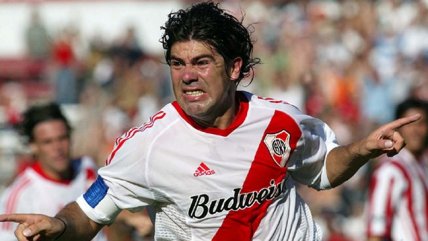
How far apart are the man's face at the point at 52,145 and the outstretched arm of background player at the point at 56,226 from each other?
2631 mm

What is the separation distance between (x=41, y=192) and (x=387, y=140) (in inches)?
136

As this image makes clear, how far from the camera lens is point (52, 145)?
8.65 metres

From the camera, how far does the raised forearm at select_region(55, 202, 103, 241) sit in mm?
5730

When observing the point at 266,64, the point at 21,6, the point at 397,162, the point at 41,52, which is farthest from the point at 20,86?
the point at 397,162

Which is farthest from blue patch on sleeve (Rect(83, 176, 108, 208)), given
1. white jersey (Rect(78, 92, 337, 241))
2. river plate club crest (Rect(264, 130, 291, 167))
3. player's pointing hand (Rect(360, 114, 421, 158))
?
player's pointing hand (Rect(360, 114, 421, 158))

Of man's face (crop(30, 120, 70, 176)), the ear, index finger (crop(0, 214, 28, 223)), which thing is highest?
the ear

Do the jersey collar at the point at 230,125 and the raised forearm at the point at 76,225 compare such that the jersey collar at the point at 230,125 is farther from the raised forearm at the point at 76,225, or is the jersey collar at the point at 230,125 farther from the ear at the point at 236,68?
the raised forearm at the point at 76,225

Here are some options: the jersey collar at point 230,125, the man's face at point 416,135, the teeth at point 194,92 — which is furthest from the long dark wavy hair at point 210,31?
the man's face at point 416,135

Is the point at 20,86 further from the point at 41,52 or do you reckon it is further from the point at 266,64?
the point at 266,64

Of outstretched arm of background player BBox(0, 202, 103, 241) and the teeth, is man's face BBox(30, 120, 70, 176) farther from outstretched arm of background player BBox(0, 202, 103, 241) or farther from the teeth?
the teeth

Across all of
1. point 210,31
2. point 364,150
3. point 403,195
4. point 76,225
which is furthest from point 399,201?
point 76,225

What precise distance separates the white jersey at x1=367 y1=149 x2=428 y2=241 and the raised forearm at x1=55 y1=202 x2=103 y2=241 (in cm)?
327

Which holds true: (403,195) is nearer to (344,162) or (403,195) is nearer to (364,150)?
(344,162)

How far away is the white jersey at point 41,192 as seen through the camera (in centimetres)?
838
